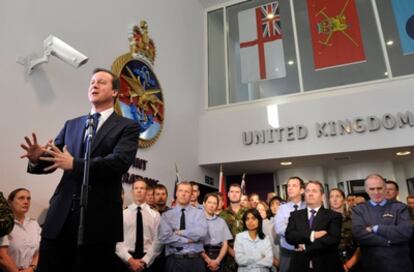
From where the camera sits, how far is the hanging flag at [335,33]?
676 centimetres

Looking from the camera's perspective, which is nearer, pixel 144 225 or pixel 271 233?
pixel 144 225

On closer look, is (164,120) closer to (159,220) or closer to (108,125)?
(159,220)

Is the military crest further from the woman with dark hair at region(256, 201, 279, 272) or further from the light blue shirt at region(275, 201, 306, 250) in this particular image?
the light blue shirt at region(275, 201, 306, 250)

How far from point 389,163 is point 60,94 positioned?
6332 millimetres

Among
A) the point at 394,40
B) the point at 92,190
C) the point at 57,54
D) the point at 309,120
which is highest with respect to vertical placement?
the point at 394,40

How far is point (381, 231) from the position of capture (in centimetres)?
290

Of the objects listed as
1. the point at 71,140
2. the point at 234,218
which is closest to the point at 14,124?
the point at 71,140

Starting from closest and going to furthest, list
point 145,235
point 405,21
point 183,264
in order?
point 183,264, point 145,235, point 405,21

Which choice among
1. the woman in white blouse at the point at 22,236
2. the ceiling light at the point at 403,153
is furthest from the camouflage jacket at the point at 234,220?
the ceiling light at the point at 403,153

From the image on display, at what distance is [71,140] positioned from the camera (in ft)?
4.84

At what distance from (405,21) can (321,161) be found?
311cm

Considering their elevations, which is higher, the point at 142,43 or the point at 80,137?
the point at 142,43

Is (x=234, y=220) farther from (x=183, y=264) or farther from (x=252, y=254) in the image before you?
(x=183, y=264)

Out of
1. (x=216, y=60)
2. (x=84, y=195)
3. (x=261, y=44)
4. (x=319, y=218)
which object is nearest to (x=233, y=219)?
A: (x=319, y=218)
